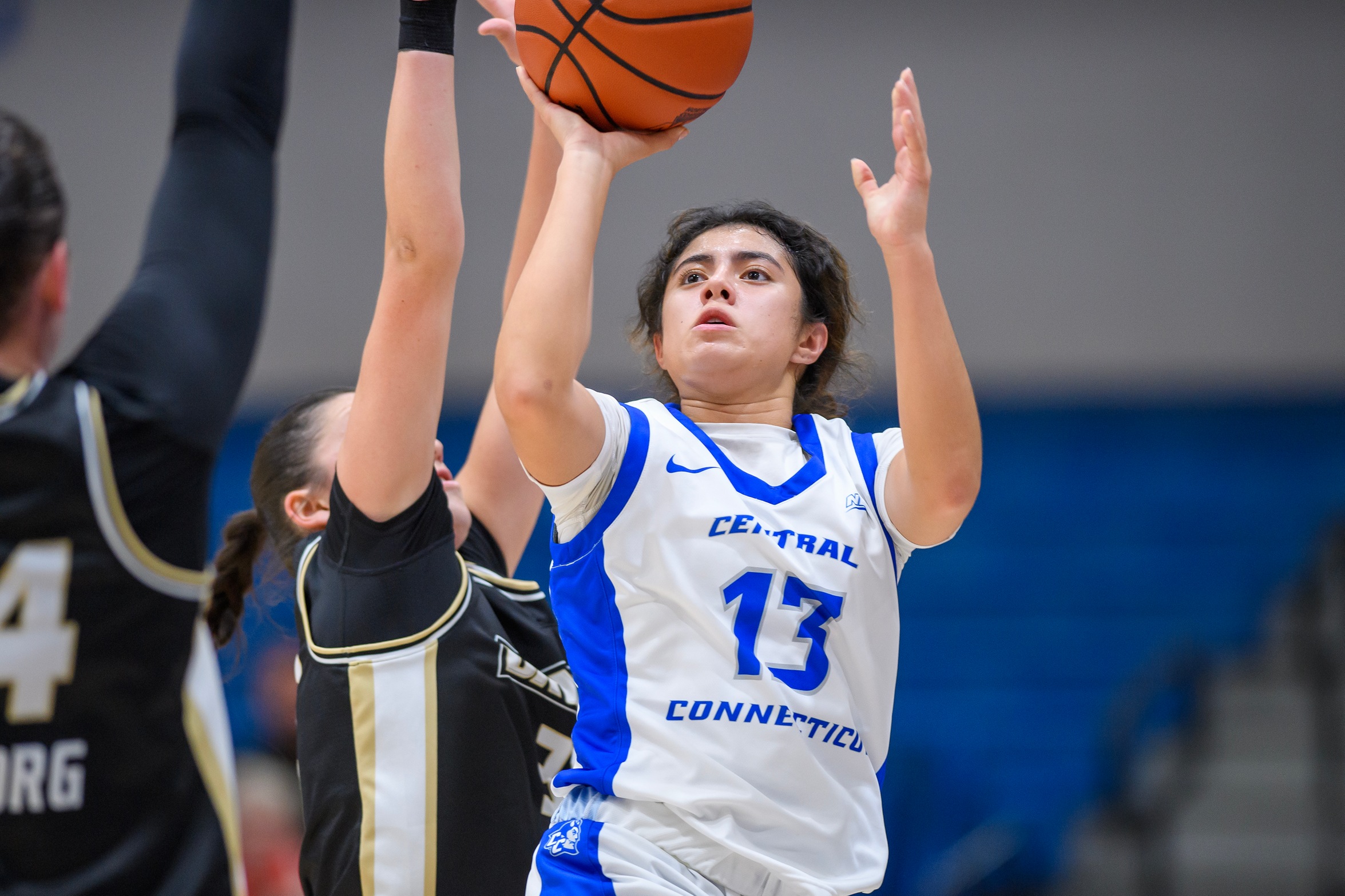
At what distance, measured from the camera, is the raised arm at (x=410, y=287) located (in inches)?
92.0

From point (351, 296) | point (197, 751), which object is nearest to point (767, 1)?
point (351, 296)

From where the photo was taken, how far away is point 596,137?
2309mm

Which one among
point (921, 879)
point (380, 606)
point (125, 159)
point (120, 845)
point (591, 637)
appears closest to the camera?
point (120, 845)

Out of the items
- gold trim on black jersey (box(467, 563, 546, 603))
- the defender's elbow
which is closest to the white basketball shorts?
the defender's elbow

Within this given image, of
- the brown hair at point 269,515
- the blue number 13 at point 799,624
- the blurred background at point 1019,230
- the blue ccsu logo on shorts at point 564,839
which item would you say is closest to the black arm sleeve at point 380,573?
the brown hair at point 269,515

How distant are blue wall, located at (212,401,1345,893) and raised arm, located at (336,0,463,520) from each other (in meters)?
6.06

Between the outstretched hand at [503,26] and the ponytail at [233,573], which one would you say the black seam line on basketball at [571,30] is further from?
the ponytail at [233,573]

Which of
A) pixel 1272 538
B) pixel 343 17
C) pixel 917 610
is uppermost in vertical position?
pixel 343 17

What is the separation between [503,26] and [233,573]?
4.76 ft

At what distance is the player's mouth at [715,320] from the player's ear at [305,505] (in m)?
1.00

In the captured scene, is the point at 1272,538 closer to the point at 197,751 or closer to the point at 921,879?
the point at 921,879

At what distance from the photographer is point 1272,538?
891 cm

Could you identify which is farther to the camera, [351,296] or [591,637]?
[351,296]

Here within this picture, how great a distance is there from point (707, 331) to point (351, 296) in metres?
6.76
